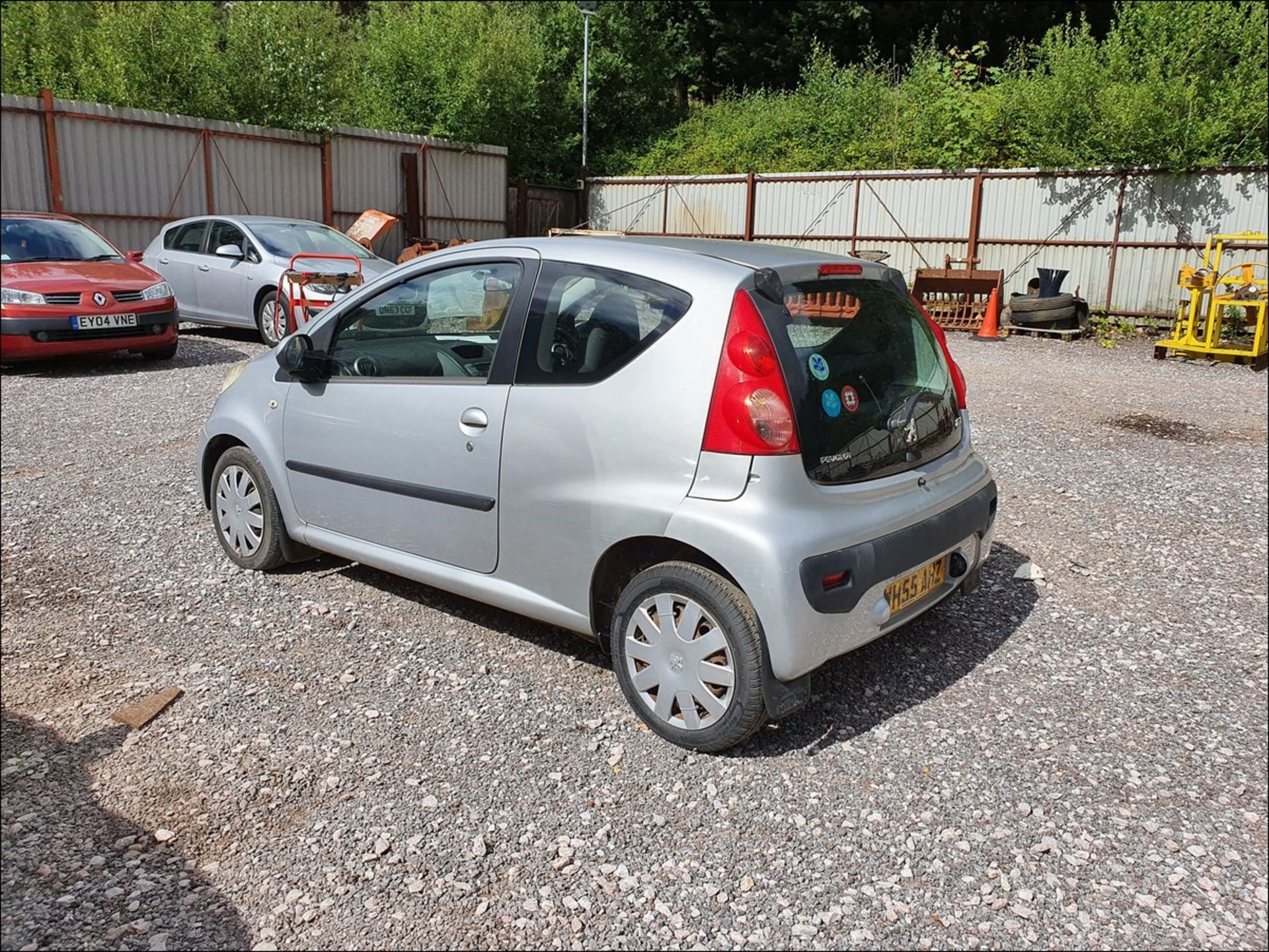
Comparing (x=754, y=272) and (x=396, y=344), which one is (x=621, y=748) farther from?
(x=396, y=344)

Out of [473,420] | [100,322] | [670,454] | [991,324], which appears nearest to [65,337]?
[100,322]

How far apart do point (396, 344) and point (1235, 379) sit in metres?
11.1

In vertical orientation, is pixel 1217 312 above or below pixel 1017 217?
below

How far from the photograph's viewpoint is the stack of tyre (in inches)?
646

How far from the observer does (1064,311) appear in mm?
16391

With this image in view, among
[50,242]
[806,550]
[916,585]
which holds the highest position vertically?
[50,242]

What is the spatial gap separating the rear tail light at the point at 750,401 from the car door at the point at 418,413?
0.87 meters

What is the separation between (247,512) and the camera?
4.78m

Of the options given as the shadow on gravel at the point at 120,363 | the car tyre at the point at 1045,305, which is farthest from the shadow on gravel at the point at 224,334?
the car tyre at the point at 1045,305

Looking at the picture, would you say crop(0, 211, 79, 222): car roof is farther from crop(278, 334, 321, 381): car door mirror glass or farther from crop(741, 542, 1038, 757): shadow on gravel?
crop(741, 542, 1038, 757): shadow on gravel

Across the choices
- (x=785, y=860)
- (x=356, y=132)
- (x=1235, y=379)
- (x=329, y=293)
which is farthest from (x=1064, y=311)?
(x=785, y=860)

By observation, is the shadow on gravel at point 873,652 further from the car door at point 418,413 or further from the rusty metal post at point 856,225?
the rusty metal post at point 856,225

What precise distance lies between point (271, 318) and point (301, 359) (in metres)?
8.34

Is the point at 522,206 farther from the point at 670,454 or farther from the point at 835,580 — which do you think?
the point at 835,580
